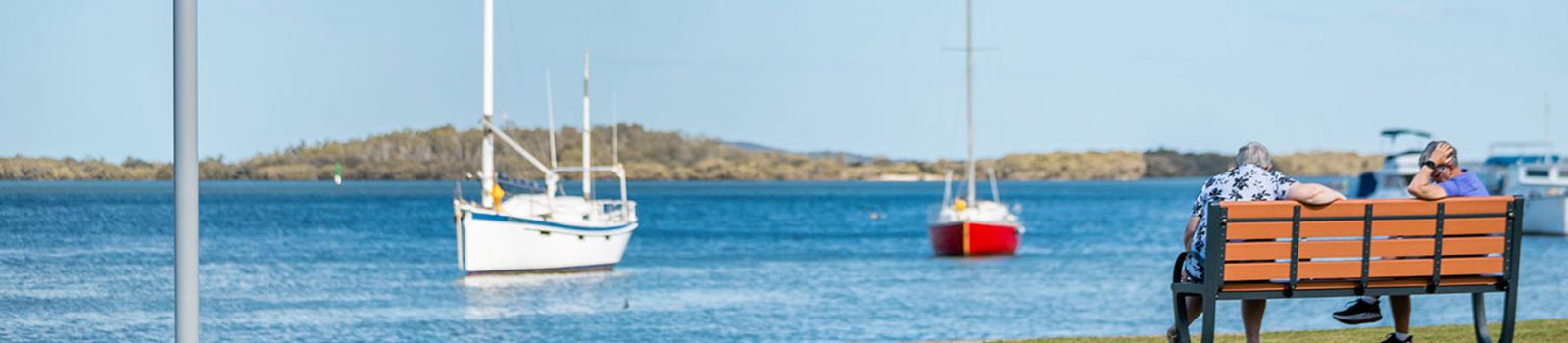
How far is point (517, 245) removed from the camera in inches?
1523

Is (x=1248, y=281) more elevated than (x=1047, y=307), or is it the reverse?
(x=1248, y=281)

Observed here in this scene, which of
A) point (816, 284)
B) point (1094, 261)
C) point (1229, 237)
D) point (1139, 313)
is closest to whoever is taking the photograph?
point (1229, 237)

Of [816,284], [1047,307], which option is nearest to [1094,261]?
[816,284]

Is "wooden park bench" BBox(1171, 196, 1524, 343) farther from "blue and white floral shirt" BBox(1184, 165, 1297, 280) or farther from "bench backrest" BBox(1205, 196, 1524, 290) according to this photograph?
"blue and white floral shirt" BBox(1184, 165, 1297, 280)

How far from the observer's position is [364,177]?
463 ft

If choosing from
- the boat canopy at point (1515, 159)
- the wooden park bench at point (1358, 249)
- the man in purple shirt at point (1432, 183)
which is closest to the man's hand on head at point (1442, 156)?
the man in purple shirt at point (1432, 183)

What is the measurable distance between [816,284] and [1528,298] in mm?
15548

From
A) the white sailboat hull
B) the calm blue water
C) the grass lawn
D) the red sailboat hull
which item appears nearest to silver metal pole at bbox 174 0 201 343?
the grass lawn

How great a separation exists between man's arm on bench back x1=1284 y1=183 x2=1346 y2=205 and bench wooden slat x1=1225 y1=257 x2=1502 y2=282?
1.04ft

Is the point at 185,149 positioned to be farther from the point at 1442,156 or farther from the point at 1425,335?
the point at 1425,335

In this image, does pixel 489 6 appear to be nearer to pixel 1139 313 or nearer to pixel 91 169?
pixel 91 169

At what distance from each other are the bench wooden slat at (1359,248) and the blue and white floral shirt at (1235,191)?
0.40m

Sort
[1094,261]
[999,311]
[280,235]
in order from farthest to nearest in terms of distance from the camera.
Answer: [280,235], [1094,261], [999,311]

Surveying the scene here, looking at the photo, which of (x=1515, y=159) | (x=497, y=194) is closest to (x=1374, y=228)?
(x=497, y=194)
